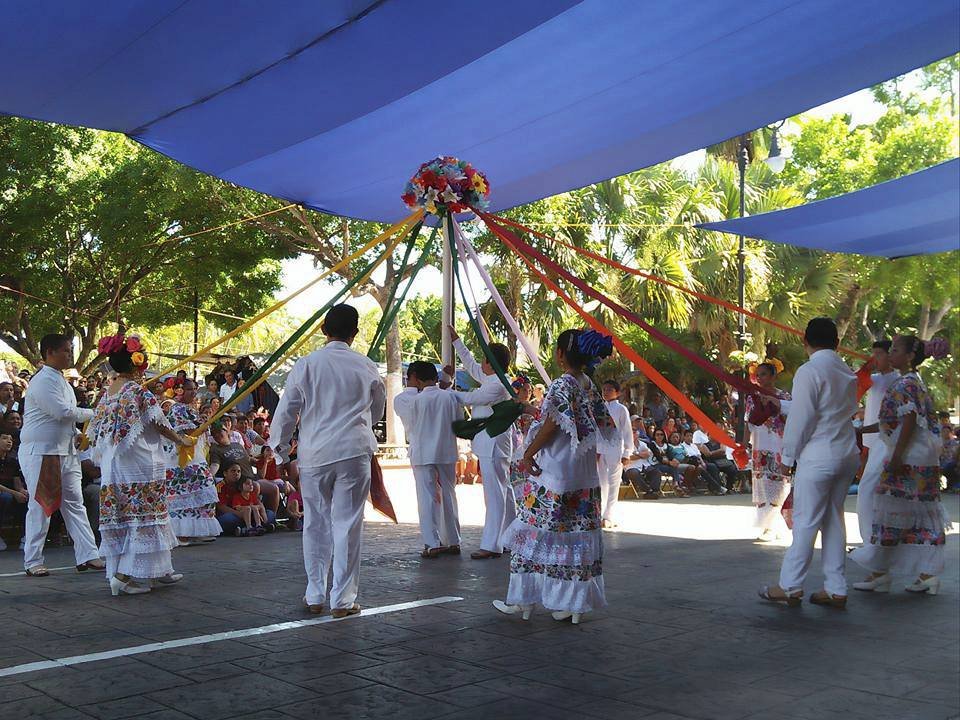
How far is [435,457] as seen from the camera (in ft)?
29.9

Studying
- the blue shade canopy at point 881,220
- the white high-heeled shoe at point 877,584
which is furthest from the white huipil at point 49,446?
the white high-heeled shoe at point 877,584

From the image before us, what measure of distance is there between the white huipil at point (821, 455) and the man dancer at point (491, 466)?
287 cm

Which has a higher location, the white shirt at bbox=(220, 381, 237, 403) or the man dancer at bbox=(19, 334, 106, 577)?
the white shirt at bbox=(220, 381, 237, 403)

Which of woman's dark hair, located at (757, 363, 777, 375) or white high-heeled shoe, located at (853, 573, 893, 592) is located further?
woman's dark hair, located at (757, 363, 777, 375)

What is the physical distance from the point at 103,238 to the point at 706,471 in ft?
40.8

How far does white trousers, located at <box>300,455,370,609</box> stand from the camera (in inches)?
248

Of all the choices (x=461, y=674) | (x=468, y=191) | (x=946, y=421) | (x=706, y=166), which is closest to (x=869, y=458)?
(x=468, y=191)

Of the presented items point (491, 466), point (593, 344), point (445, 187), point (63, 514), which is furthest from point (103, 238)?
point (593, 344)

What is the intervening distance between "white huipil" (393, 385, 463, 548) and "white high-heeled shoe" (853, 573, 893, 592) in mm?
3560

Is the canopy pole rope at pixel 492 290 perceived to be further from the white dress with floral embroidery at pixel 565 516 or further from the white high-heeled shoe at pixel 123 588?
the white high-heeled shoe at pixel 123 588

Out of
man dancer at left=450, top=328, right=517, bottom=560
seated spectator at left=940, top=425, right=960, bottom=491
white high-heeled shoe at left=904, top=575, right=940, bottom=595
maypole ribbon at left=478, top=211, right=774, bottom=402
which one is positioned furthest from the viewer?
seated spectator at left=940, top=425, right=960, bottom=491

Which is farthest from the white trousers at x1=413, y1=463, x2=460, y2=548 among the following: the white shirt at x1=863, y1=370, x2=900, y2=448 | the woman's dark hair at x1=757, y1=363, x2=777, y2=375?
the white shirt at x1=863, y1=370, x2=900, y2=448

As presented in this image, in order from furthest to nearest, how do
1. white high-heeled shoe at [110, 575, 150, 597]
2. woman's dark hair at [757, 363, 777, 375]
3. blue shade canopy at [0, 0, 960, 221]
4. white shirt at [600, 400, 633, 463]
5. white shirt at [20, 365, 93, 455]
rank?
1. white shirt at [600, 400, 633, 463]
2. woman's dark hair at [757, 363, 777, 375]
3. white shirt at [20, 365, 93, 455]
4. white high-heeled shoe at [110, 575, 150, 597]
5. blue shade canopy at [0, 0, 960, 221]

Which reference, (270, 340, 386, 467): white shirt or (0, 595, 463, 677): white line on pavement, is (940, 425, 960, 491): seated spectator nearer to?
(0, 595, 463, 677): white line on pavement
